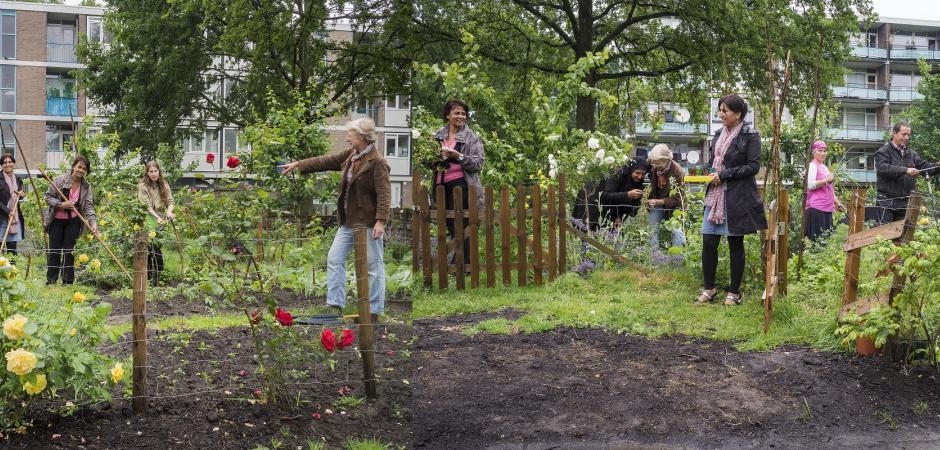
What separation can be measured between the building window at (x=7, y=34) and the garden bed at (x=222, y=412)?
4589 centimetres

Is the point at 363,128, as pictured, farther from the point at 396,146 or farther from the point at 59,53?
the point at 396,146

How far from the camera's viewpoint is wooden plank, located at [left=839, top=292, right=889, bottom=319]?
5.96 m

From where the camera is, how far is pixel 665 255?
9.53 meters

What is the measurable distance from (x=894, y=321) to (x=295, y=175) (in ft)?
25.8

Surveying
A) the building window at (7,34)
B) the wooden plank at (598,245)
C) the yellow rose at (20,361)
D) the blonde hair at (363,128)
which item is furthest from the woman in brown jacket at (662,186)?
the building window at (7,34)

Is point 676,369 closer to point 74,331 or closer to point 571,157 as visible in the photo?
point 74,331

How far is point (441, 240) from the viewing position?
9.43 m

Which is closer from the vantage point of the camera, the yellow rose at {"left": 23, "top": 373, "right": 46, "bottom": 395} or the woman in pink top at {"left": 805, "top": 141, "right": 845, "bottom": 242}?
the yellow rose at {"left": 23, "top": 373, "right": 46, "bottom": 395}

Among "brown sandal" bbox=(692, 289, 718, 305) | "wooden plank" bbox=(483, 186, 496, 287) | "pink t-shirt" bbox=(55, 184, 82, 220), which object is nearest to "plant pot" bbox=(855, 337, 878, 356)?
"brown sandal" bbox=(692, 289, 718, 305)

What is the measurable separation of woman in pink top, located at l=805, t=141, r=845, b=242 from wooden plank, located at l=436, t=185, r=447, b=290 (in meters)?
4.94

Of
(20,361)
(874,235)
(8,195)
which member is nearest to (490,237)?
(874,235)

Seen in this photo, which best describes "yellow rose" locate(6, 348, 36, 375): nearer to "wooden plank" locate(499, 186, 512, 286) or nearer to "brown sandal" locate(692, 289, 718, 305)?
"brown sandal" locate(692, 289, 718, 305)

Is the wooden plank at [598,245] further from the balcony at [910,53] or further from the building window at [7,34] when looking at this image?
the balcony at [910,53]

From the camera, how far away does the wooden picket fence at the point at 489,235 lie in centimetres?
938
